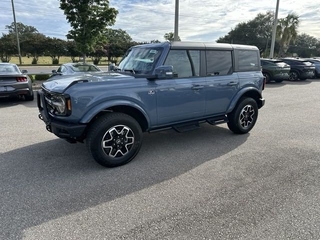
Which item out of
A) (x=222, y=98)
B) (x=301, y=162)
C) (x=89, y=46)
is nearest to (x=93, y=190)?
(x=222, y=98)

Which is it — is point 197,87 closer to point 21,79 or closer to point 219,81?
point 219,81

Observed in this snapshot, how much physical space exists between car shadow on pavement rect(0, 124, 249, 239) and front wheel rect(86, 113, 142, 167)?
0.17 metres

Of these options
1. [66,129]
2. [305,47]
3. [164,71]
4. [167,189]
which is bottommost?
[167,189]

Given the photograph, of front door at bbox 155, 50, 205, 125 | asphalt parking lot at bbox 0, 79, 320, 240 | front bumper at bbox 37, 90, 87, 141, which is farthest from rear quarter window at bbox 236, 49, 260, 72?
front bumper at bbox 37, 90, 87, 141

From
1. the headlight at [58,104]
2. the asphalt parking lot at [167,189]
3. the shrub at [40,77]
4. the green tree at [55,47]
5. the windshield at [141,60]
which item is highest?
the green tree at [55,47]

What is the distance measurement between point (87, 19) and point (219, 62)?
1128 centimetres

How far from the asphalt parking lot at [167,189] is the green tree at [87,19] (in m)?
10.2

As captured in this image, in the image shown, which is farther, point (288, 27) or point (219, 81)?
point (288, 27)

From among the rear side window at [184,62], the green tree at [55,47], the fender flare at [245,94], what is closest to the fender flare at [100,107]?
the rear side window at [184,62]

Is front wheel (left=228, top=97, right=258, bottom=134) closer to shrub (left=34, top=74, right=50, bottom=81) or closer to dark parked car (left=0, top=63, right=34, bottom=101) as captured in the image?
dark parked car (left=0, top=63, right=34, bottom=101)

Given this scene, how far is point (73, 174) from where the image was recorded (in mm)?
3436

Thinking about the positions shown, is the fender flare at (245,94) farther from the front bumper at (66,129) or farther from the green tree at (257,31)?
the green tree at (257,31)

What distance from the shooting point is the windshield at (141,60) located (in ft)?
13.2

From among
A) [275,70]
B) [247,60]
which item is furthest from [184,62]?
[275,70]
